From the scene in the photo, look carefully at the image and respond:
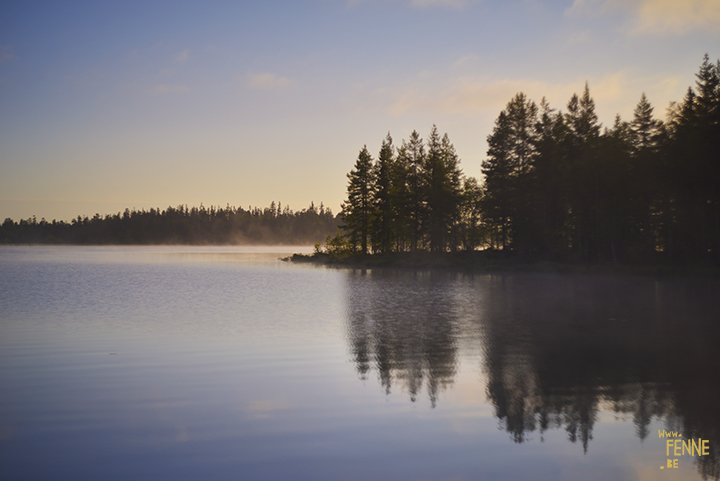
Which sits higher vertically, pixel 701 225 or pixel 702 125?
pixel 702 125

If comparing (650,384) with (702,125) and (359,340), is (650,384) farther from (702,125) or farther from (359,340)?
(702,125)

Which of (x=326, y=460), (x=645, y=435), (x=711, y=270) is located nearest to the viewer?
(x=326, y=460)

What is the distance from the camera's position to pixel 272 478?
5.32m

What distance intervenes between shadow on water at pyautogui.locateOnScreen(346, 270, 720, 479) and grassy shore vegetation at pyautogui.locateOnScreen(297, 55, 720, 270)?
23.2 meters

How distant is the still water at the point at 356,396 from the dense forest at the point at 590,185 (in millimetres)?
29638

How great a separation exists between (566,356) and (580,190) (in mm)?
42992

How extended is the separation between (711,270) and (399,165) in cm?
4698

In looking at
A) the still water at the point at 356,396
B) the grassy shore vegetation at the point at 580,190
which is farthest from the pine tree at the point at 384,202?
the still water at the point at 356,396

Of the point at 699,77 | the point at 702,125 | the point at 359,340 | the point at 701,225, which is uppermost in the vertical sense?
the point at 699,77

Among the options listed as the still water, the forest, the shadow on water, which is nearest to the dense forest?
the forest

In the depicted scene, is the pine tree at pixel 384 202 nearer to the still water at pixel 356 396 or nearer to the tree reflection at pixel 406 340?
the tree reflection at pixel 406 340

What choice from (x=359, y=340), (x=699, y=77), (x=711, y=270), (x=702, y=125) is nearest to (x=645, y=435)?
(x=359, y=340)

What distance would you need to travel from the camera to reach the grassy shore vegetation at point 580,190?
41781 mm

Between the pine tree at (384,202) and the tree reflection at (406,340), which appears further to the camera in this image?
the pine tree at (384,202)
